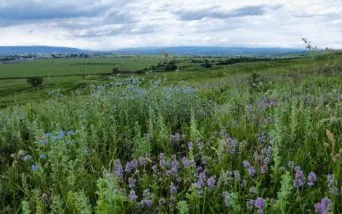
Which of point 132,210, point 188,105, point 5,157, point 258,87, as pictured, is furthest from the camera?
point 258,87

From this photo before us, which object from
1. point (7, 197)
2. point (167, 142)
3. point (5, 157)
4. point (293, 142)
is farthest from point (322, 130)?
point (5, 157)

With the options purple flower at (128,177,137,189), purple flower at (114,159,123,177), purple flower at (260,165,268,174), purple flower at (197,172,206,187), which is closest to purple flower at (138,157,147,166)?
purple flower at (114,159,123,177)

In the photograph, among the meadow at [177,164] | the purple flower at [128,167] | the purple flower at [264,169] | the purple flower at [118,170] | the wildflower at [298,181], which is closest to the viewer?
the meadow at [177,164]

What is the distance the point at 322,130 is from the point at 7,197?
344 centimetres

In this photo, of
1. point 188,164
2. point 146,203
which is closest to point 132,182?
point 146,203

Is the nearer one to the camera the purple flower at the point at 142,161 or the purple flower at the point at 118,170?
the purple flower at the point at 118,170

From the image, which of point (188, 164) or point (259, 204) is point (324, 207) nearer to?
point (259, 204)

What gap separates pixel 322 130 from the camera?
440 centimetres

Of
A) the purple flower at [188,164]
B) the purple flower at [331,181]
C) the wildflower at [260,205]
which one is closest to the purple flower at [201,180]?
the purple flower at [188,164]

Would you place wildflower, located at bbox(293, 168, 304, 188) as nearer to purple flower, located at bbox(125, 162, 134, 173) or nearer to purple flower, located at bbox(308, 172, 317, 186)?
purple flower, located at bbox(308, 172, 317, 186)

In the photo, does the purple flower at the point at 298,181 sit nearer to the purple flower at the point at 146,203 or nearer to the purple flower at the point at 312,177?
the purple flower at the point at 312,177

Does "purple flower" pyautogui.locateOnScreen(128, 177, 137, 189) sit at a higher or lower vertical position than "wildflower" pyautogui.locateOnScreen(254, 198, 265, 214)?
lower

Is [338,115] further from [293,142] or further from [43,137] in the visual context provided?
[43,137]

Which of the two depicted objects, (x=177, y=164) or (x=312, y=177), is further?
(x=177, y=164)
